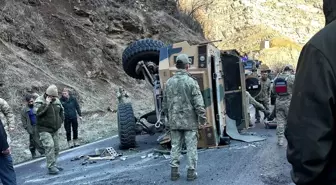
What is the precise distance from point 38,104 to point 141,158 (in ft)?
6.85

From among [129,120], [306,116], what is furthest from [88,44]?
[306,116]

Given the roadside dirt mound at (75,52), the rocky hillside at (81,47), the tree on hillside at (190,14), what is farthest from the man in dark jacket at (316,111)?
the tree on hillside at (190,14)

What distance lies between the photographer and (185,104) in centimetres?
600

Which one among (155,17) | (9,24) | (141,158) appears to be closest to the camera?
(141,158)

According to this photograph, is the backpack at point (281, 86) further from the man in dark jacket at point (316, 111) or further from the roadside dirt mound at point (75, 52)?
the man in dark jacket at point (316, 111)

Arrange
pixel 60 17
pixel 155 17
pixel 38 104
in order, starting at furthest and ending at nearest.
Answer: pixel 155 17 < pixel 60 17 < pixel 38 104

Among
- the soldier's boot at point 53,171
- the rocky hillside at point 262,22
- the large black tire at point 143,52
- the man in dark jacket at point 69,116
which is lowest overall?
the soldier's boot at point 53,171

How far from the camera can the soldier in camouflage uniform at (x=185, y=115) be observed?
5.93 m

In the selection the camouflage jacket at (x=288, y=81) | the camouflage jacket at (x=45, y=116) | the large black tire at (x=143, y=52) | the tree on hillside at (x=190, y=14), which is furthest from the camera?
the tree on hillside at (x=190, y=14)

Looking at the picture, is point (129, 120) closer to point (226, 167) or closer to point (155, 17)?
point (226, 167)

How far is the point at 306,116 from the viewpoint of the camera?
159 cm

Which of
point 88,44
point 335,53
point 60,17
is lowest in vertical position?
point 335,53

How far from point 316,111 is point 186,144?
177 inches

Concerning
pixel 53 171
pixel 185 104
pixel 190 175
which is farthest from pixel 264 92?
pixel 53 171
